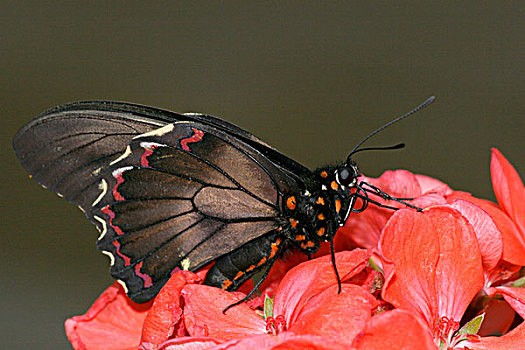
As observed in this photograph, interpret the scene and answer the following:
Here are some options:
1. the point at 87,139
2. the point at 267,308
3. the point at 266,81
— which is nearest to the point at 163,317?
the point at 267,308

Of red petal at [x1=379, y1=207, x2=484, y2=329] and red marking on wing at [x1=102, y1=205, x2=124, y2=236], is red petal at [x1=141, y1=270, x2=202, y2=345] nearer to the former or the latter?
red marking on wing at [x1=102, y1=205, x2=124, y2=236]

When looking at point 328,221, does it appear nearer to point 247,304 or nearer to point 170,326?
point 247,304

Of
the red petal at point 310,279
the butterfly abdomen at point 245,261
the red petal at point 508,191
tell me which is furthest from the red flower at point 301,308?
the red petal at point 508,191

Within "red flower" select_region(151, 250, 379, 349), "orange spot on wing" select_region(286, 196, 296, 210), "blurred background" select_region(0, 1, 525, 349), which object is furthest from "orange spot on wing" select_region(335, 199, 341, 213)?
"blurred background" select_region(0, 1, 525, 349)

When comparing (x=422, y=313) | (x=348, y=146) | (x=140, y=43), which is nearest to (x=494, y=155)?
(x=422, y=313)

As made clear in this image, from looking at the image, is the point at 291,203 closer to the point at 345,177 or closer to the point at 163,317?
the point at 345,177
